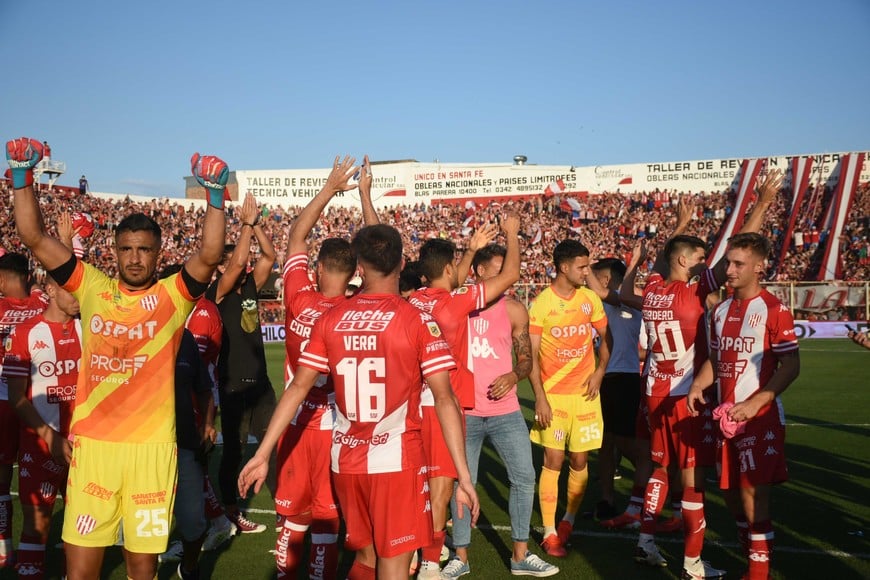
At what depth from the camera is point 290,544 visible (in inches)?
216

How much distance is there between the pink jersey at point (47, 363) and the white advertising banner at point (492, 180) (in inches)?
1649

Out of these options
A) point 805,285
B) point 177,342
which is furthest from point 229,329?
point 805,285

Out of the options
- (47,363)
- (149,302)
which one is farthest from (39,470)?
(149,302)

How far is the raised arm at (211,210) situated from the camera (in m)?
4.48

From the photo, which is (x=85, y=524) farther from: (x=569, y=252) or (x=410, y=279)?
(x=569, y=252)

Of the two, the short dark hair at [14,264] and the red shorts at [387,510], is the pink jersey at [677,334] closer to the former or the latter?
the red shorts at [387,510]

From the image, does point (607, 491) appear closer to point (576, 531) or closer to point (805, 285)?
point (576, 531)

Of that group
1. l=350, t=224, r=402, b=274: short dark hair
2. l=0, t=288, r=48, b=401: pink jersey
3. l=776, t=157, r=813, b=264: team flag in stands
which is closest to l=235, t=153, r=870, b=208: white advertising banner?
l=776, t=157, r=813, b=264: team flag in stands

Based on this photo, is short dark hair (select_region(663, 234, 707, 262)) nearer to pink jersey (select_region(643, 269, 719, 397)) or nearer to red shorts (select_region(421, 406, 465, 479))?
pink jersey (select_region(643, 269, 719, 397))

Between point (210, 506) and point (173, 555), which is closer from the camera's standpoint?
point (173, 555)

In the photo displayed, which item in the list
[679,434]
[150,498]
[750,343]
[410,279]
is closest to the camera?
[150,498]

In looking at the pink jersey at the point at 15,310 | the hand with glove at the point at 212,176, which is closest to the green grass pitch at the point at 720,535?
the pink jersey at the point at 15,310

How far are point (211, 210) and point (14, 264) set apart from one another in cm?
404

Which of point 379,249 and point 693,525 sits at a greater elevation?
point 379,249
